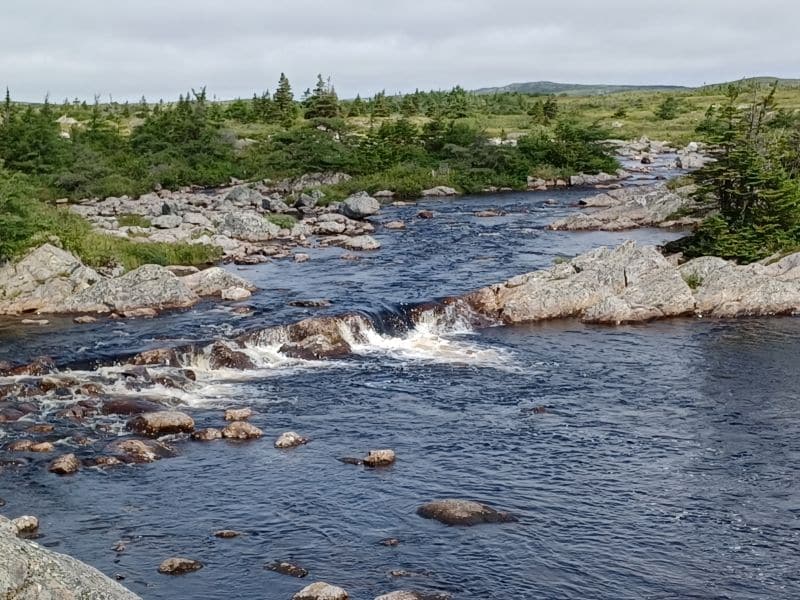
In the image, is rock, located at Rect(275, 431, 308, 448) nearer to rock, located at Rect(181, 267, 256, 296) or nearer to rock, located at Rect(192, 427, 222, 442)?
rock, located at Rect(192, 427, 222, 442)

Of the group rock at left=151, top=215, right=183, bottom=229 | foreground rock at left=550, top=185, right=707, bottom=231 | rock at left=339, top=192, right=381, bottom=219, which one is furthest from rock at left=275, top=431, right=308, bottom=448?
rock at left=339, top=192, right=381, bottom=219

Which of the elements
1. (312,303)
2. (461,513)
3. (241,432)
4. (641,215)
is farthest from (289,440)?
(641,215)

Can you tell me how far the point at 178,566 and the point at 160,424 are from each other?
7991 millimetres

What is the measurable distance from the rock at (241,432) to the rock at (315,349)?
7772 millimetres

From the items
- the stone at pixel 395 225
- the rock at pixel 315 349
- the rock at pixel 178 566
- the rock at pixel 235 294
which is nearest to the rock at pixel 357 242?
the stone at pixel 395 225

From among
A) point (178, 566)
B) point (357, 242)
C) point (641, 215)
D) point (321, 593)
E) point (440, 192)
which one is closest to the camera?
point (321, 593)

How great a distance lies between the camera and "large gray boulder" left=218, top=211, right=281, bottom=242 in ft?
178

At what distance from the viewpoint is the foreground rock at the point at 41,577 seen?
997 cm

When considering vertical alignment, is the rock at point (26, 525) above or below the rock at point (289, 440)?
below

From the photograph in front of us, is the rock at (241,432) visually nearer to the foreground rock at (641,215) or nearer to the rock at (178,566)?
the rock at (178,566)

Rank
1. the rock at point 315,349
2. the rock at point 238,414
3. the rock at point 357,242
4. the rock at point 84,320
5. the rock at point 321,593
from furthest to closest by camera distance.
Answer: the rock at point 357,242 < the rock at point 84,320 < the rock at point 315,349 < the rock at point 238,414 < the rock at point 321,593

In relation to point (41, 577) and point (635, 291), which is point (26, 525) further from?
point (635, 291)

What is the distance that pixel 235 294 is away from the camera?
127ft

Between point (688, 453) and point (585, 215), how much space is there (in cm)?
3592
